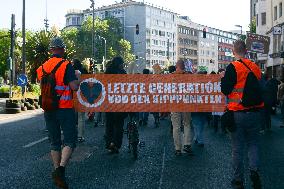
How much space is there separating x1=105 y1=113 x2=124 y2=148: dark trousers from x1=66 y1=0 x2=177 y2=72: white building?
116319 mm

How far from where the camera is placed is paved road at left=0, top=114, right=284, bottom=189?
627 cm

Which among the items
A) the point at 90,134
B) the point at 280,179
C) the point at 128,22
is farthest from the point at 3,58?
the point at 280,179

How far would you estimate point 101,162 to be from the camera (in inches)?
317

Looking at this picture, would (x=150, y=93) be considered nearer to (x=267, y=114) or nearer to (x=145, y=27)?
(x=267, y=114)

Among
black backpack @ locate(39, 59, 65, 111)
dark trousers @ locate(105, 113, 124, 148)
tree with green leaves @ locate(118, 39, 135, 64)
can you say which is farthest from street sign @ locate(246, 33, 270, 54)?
tree with green leaves @ locate(118, 39, 135, 64)

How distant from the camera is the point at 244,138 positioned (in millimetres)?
6004

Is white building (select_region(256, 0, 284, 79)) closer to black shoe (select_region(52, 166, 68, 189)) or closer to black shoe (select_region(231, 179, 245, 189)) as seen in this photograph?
black shoe (select_region(231, 179, 245, 189))

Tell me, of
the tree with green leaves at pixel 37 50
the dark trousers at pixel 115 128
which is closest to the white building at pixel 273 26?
the tree with green leaves at pixel 37 50

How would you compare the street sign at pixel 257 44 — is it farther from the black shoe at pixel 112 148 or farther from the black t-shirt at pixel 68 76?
the black t-shirt at pixel 68 76

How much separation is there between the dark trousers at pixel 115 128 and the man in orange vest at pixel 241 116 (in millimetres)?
3442

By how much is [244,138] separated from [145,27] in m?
125

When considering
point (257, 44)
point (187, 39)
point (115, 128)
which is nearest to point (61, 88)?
point (115, 128)

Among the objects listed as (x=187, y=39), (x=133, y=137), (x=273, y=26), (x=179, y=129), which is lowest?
(x=133, y=137)

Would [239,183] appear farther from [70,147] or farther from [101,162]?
[101,162]
